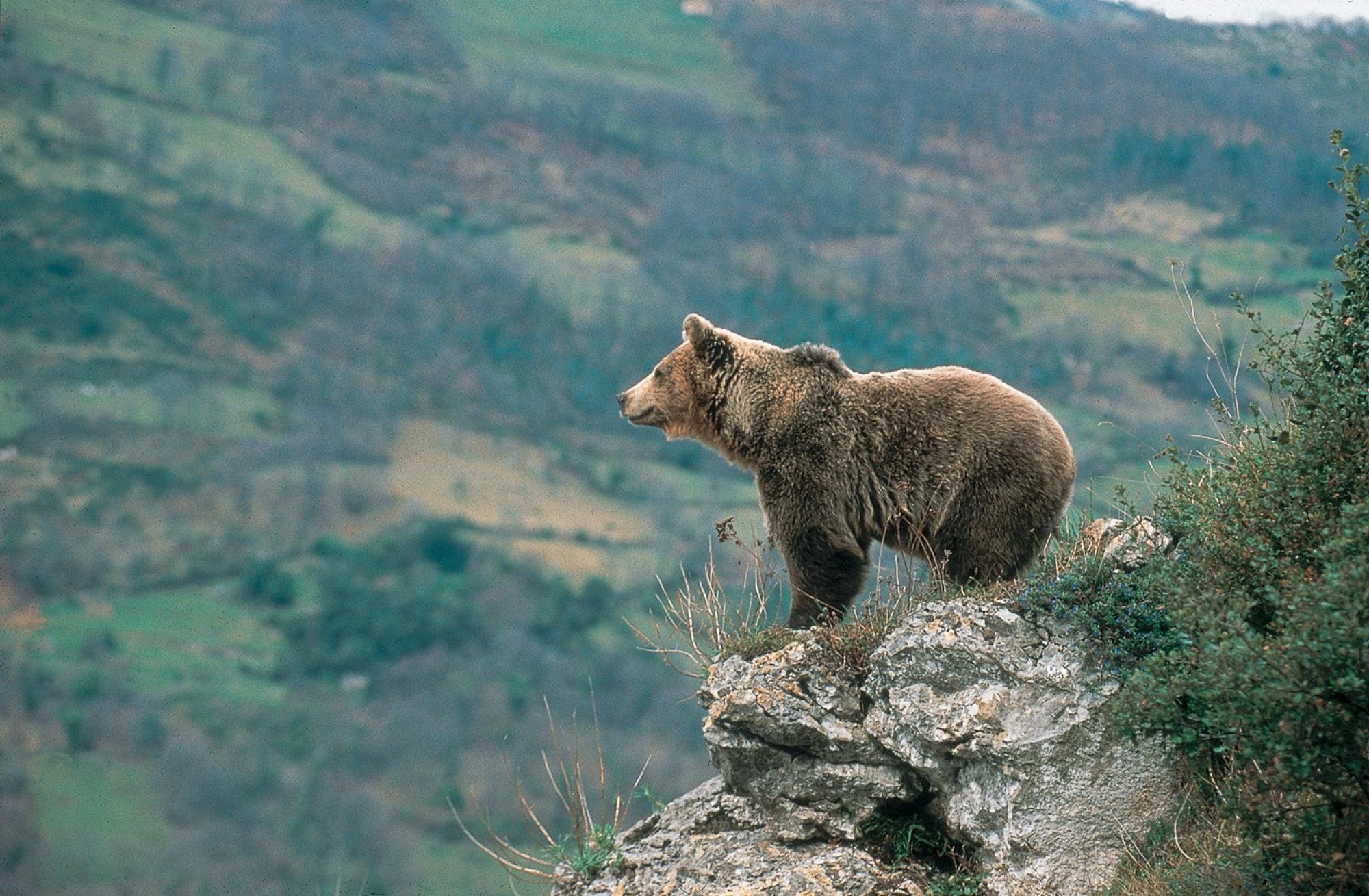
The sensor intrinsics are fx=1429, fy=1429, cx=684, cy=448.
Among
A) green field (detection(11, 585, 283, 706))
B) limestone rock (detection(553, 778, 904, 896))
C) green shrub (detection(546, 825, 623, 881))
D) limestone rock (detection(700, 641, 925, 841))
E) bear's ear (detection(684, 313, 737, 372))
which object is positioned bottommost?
green field (detection(11, 585, 283, 706))

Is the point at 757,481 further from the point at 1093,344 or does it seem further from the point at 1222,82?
the point at 1093,344

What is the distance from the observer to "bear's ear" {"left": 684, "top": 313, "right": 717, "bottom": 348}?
507 inches

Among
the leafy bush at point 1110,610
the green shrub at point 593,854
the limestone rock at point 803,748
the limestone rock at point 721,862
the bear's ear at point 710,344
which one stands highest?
the bear's ear at point 710,344

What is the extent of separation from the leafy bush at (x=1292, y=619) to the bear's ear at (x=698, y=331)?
15.0 ft

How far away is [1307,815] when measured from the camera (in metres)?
7.81

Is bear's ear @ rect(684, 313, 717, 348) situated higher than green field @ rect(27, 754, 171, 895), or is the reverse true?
bear's ear @ rect(684, 313, 717, 348)

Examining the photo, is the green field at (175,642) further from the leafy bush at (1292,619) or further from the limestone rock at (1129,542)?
the leafy bush at (1292,619)

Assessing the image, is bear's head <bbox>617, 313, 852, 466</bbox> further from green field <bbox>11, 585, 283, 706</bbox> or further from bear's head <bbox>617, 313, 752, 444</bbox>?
green field <bbox>11, 585, 283, 706</bbox>

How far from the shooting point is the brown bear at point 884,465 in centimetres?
1115

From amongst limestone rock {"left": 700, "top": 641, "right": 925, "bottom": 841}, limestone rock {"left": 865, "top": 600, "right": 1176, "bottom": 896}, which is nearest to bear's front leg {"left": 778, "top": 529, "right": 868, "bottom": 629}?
limestone rock {"left": 700, "top": 641, "right": 925, "bottom": 841}

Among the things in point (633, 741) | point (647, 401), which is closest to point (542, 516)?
point (633, 741)

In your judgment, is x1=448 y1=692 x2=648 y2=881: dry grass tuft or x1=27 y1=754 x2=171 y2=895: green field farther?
x1=27 y1=754 x2=171 y2=895: green field

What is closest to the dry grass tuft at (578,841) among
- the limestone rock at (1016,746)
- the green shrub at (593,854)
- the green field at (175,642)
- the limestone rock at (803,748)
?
the green shrub at (593,854)

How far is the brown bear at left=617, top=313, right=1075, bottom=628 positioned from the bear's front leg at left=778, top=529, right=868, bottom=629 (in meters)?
0.01
